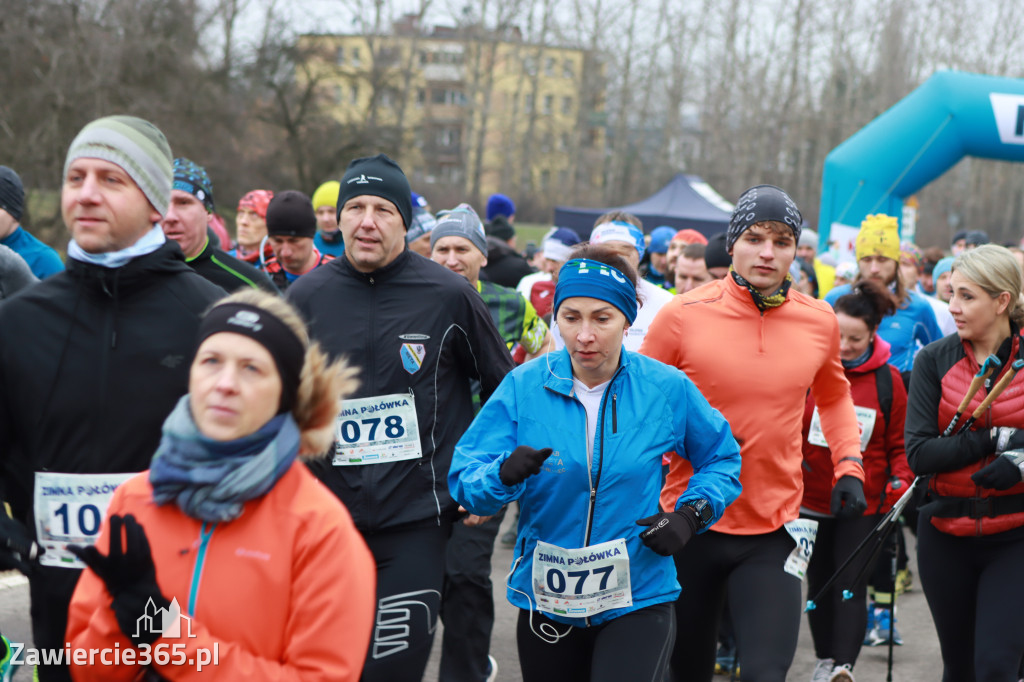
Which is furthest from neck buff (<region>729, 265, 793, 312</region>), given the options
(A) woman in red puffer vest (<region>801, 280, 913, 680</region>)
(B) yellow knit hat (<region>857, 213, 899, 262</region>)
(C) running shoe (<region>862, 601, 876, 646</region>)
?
(B) yellow knit hat (<region>857, 213, 899, 262</region>)

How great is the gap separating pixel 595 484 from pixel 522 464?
1.14 ft

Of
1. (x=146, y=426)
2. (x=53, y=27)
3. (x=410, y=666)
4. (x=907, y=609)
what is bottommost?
(x=907, y=609)

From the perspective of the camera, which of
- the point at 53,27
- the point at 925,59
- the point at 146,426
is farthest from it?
the point at 925,59

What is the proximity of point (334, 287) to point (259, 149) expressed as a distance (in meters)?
25.8

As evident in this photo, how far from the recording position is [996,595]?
3.98m

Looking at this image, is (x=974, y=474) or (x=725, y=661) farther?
(x=725, y=661)

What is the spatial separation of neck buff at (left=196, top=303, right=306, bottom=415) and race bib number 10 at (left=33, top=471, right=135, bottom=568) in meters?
0.68

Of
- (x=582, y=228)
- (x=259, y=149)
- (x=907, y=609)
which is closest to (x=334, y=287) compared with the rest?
(x=907, y=609)

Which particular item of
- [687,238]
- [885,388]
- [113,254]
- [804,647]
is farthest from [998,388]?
[687,238]

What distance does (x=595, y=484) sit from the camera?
326cm

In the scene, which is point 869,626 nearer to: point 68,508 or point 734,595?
point 734,595

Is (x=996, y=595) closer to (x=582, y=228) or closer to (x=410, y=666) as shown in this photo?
(x=410, y=666)

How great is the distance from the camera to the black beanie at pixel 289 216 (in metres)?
6.04

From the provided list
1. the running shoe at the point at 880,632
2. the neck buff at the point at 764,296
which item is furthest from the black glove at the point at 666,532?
the running shoe at the point at 880,632
